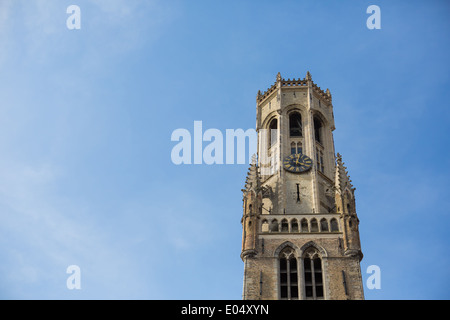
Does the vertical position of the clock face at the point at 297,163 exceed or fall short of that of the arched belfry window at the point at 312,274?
it exceeds it

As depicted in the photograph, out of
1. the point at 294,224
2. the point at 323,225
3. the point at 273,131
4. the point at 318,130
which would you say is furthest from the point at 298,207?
the point at 318,130

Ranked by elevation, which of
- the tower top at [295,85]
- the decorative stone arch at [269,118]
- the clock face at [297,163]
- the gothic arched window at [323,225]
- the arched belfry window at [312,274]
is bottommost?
the arched belfry window at [312,274]

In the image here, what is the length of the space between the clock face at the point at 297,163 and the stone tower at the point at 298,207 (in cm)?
11

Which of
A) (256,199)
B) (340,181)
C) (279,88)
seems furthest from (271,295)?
(279,88)

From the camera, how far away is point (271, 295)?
152ft

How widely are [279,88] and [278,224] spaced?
78.6ft

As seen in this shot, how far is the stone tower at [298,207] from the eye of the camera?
47438 mm

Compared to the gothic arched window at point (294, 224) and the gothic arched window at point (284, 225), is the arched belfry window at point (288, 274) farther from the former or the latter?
the gothic arched window at point (294, 224)

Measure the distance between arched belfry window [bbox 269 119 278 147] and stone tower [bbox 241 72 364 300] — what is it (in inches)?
4.8

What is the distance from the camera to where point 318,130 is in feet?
225

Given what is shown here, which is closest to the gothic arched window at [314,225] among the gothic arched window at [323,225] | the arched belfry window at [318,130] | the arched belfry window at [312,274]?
the gothic arched window at [323,225]

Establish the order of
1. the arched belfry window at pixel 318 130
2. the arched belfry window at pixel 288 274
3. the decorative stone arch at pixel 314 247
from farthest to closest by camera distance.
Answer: the arched belfry window at pixel 318 130 → the decorative stone arch at pixel 314 247 → the arched belfry window at pixel 288 274
